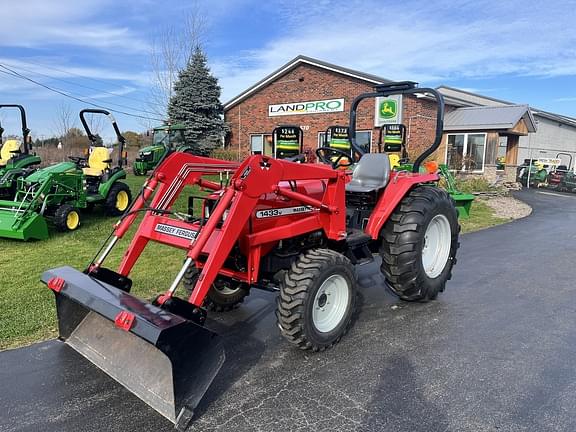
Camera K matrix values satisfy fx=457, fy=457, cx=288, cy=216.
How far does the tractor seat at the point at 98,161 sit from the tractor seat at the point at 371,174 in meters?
6.73

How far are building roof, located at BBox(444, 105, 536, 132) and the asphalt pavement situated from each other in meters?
15.5

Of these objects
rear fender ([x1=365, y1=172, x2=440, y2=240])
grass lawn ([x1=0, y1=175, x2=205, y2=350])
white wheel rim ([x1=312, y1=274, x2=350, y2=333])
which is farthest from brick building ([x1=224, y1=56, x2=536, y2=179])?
white wheel rim ([x1=312, y1=274, x2=350, y2=333])

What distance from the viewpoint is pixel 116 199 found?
9.45 m

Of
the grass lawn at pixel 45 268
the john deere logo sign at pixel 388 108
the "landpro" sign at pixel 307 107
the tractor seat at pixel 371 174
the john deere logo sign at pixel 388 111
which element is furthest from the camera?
the "landpro" sign at pixel 307 107

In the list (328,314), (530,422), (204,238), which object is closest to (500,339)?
(530,422)

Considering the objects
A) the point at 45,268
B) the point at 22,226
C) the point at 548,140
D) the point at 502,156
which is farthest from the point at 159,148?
the point at 548,140

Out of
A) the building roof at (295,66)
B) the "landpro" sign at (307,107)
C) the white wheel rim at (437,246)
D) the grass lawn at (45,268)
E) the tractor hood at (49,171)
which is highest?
the building roof at (295,66)

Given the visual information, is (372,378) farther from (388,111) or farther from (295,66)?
(295,66)

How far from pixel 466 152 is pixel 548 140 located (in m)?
13.7

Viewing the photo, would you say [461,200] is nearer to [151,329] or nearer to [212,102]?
[151,329]

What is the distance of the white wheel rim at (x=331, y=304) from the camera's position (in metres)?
3.55

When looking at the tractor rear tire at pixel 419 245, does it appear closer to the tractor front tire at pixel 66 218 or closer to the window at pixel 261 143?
the tractor front tire at pixel 66 218

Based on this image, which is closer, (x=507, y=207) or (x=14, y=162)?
(x=14, y=162)

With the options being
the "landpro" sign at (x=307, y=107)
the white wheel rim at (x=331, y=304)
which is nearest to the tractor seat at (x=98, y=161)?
the white wheel rim at (x=331, y=304)
